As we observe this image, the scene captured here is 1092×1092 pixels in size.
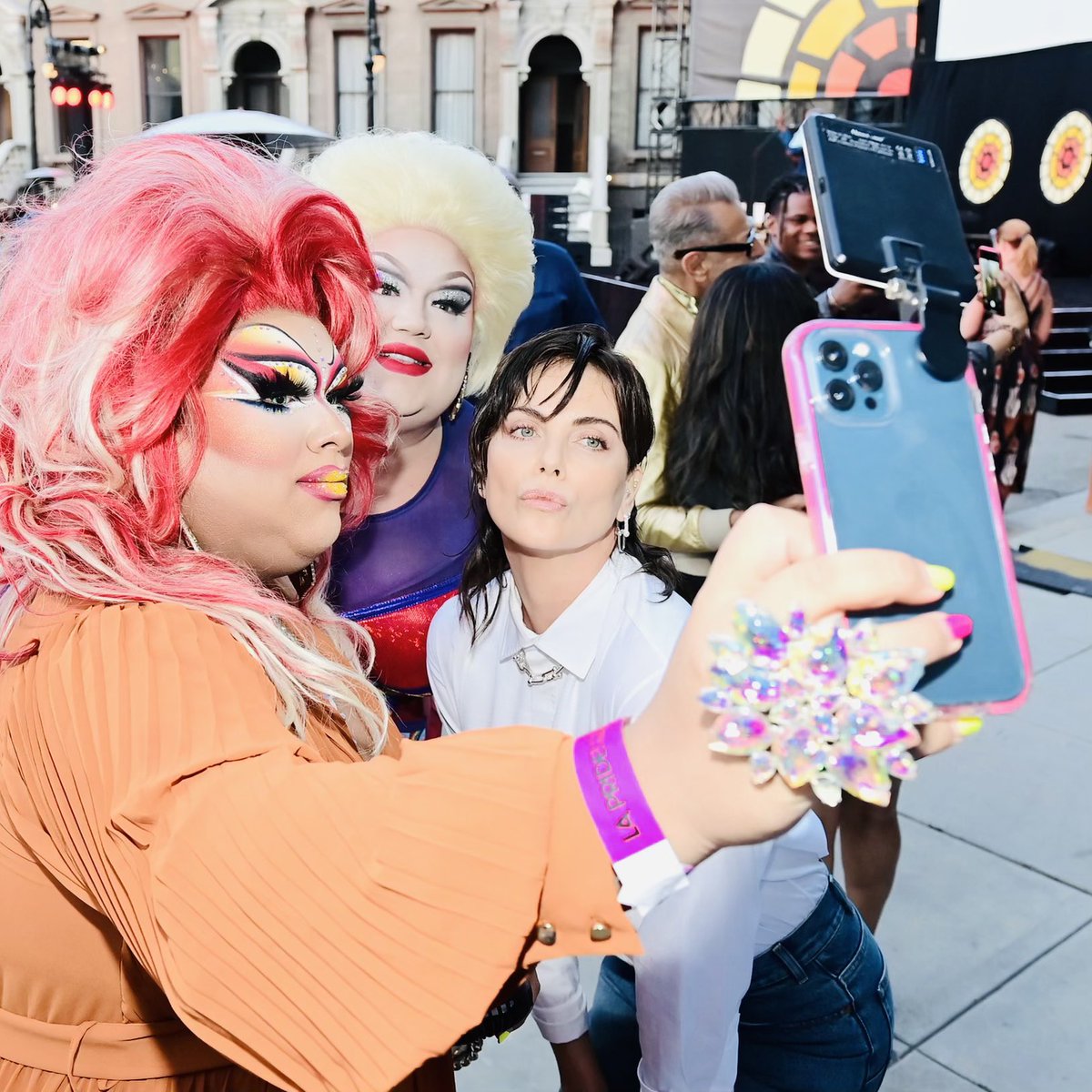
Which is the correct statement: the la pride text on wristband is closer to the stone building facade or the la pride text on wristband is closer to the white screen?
the white screen

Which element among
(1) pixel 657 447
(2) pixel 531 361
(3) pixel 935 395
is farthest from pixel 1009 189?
(3) pixel 935 395

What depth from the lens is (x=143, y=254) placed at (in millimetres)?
1006

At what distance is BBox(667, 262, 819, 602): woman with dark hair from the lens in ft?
8.33

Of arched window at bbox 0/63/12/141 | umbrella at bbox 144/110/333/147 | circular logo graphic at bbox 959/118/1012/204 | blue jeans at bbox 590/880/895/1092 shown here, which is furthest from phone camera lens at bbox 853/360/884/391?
arched window at bbox 0/63/12/141

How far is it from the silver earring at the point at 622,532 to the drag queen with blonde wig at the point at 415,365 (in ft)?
1.20

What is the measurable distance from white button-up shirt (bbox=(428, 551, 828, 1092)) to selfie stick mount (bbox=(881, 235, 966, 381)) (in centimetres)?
68

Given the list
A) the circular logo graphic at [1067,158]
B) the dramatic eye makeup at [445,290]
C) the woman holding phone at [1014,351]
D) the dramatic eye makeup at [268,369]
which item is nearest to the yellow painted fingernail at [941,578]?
the dramatic eye makeup at [268,369]

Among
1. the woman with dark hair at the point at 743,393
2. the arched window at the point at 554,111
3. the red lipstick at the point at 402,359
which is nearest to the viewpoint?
the red lipstick at the point at 402,359

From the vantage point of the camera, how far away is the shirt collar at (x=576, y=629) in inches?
62.5

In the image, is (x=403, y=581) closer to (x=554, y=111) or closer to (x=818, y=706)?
(x=818, y=706)

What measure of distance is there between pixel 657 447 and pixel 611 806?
7.08 feet

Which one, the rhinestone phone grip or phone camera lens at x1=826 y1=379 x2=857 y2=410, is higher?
phone camera lens at x1=826 y1=379 x2=857 y2=410

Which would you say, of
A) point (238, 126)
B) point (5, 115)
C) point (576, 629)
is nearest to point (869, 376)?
point (576, 629)

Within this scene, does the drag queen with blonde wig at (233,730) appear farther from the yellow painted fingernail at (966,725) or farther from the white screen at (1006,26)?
the white screen at (1006,26)
